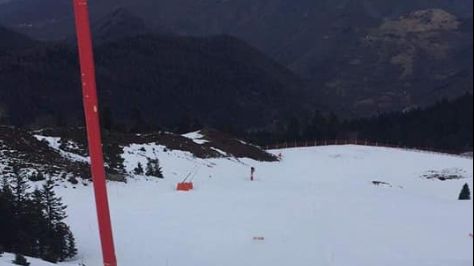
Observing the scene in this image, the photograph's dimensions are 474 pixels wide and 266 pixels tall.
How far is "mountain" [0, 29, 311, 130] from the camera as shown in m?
122

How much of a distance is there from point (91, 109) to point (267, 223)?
10.8 metres

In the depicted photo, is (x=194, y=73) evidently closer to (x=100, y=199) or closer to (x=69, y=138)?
(x=69, y=138)

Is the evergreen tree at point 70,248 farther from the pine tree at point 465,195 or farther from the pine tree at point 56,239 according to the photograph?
the pine tree at point 465,195

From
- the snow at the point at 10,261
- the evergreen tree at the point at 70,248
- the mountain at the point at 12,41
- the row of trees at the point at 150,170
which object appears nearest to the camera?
the snow at the point at 10,261

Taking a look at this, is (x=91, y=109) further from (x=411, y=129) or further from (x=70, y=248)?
(x=411, y=129)

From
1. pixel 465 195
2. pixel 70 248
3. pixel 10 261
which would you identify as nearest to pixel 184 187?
pixel 465 195

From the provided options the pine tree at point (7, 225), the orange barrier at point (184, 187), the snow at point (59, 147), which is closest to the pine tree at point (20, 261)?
the pine tree at point (7, 225)

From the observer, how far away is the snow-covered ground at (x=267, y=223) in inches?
479

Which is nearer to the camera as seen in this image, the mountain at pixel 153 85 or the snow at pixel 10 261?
the snow at pixel 10 261

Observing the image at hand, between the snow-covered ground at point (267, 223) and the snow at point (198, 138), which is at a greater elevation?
the snow at point (198, 138)

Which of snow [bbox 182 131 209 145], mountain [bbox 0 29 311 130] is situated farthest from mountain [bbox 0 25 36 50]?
snow [bbox 182 131 209 145]

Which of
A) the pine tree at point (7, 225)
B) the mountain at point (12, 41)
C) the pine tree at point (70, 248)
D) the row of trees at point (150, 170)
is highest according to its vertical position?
the mountain at point (12, 41)

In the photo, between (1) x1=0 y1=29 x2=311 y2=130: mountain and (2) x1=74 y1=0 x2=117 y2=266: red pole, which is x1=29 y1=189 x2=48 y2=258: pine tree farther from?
(1) x1=0 y1=29 x2=311 y2=130: mountain

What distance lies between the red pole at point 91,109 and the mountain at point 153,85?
328 feet
